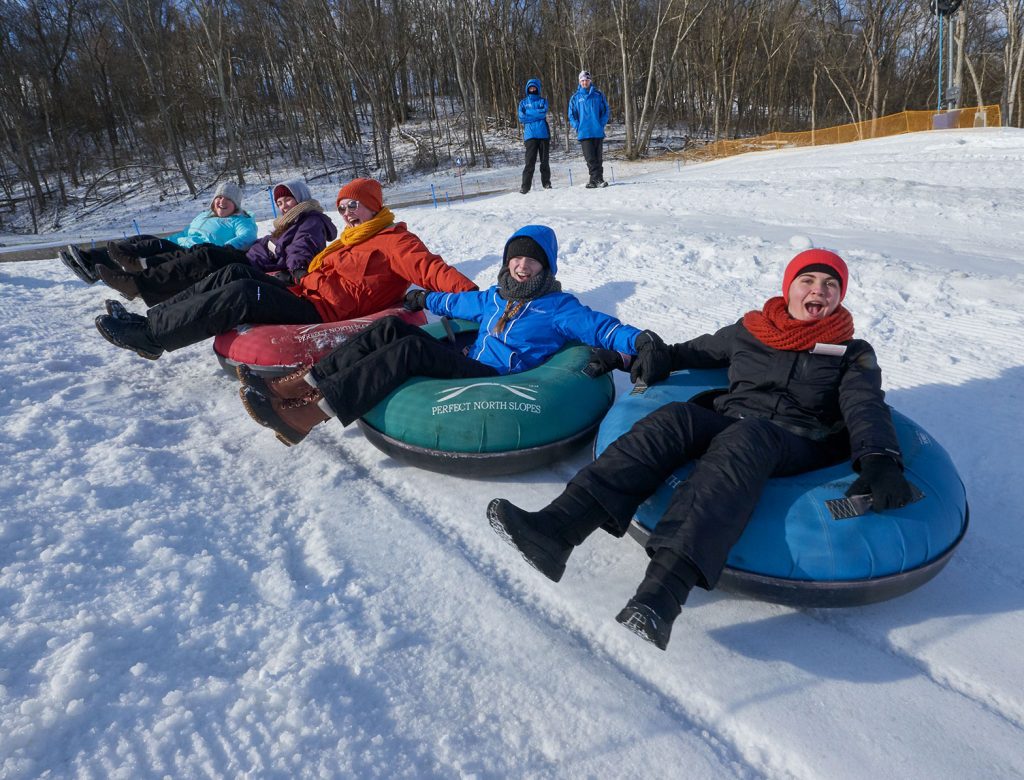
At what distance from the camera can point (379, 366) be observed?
2.67 meters

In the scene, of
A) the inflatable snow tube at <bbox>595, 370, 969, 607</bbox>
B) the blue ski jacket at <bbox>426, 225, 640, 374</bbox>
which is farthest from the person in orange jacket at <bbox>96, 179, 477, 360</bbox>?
the inflatable snow tube at <bbox>595, 370, 969, 607</bbox>

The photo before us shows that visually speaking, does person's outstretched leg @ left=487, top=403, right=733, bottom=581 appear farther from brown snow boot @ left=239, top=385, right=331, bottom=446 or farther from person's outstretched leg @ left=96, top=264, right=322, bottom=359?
person's outstretched leg @ left=96, top=264, right=322, bottom=359

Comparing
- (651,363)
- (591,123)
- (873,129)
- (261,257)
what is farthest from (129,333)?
(873,129)

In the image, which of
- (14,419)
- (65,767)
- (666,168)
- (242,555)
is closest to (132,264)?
(14,419)

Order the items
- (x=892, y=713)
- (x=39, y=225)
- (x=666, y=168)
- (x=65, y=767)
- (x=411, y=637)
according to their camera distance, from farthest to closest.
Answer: (x=39, y=225), (x=666, y=168), (x=411, y=637), (x=892, y=713), (x=65, y=767)

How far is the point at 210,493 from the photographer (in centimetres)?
258

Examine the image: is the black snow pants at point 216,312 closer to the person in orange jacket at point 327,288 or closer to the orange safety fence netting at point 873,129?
the person in orange jacket at point 327,288

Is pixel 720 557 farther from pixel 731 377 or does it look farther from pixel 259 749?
pixel 259 749

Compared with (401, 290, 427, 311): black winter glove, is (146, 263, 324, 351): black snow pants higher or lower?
higher

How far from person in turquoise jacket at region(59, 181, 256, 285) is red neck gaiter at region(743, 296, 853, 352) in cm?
424

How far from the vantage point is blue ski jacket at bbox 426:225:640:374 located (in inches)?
122

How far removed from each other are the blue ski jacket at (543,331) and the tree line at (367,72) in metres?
18.5

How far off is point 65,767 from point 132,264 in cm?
444

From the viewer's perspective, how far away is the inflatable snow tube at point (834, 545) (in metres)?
1.79
